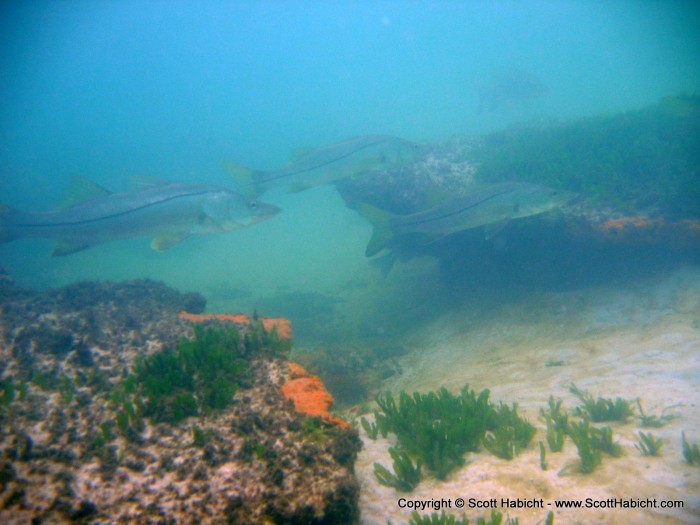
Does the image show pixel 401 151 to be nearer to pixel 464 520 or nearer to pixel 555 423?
pixel 555 423

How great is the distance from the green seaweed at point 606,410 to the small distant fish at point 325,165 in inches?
268

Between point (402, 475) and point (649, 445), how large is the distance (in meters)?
2.71

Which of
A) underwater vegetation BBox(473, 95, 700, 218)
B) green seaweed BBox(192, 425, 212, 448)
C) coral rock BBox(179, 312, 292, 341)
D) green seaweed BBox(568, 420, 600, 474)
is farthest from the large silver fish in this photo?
underwater vegetation BBox(473, 95, 700, 218)

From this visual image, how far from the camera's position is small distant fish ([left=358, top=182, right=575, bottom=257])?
6723 millimetres

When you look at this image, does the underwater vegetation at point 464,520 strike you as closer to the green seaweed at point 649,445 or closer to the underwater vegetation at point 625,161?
the green seaweed at point 649,445

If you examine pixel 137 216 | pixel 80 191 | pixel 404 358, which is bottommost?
pixel 404 358

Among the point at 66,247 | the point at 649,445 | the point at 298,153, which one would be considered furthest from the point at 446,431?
the point at 298,153

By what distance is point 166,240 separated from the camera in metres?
5.60

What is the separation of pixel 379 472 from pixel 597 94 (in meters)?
102

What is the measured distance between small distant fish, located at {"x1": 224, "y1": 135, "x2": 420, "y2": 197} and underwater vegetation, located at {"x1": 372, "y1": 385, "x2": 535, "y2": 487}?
5.99m

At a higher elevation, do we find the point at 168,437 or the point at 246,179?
the point at 246,179

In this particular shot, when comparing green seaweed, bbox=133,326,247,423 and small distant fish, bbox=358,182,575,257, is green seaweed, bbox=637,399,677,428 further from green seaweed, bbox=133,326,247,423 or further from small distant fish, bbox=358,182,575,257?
green seaweed, bbox=133,326,247,423

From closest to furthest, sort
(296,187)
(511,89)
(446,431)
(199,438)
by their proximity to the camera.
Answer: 1. (199,438)
2. (446,431)
3. (296,187)
4. (511,89)

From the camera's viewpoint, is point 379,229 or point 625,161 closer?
point 379,229
